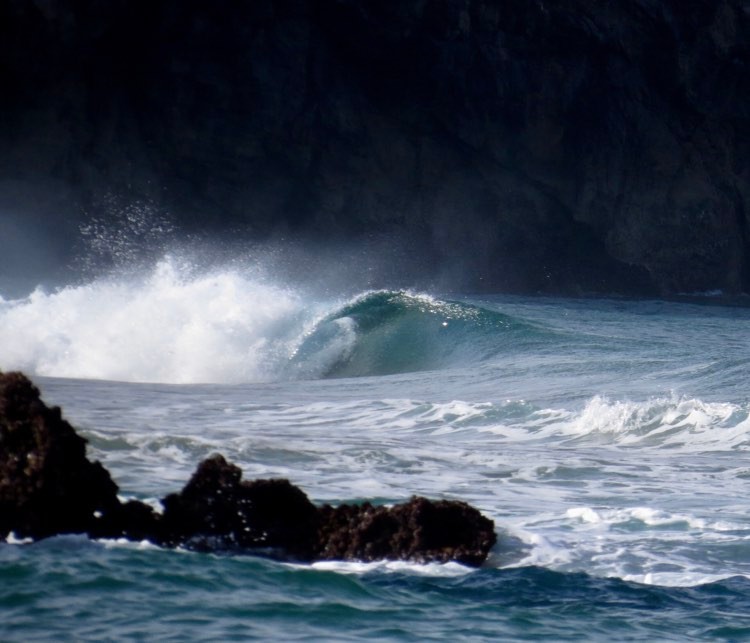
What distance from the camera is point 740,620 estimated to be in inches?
195

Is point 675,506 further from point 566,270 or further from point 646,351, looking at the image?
point 566,270

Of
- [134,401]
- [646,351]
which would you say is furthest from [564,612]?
[646,351]

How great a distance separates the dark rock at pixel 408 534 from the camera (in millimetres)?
5469

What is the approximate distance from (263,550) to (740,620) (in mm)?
1908

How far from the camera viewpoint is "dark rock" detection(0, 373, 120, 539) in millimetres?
5230

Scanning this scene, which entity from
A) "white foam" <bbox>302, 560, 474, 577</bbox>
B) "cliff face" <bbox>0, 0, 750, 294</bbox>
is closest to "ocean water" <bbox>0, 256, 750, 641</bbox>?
"white foam" <bbox>302, 560, 474, 577</bbox>

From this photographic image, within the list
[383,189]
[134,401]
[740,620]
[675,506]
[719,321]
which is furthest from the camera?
[383,189]

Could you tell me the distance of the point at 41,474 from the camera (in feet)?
17.1

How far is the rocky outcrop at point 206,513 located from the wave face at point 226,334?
1001 cm

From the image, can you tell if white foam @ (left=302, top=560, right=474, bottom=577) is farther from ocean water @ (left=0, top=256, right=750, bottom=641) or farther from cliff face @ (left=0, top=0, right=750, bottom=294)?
cliff face @ (left=0, top=0, right=750, bottom=294)

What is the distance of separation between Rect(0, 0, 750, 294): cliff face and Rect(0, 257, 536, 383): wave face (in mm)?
12508

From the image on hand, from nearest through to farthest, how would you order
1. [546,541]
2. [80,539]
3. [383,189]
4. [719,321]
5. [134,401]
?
[80,539], [546,541], [134,401], [719,321], [383,189]

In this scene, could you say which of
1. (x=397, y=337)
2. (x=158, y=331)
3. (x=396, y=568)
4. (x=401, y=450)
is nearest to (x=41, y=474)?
(x=396, y=568)

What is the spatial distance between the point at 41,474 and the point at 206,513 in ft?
2.36
